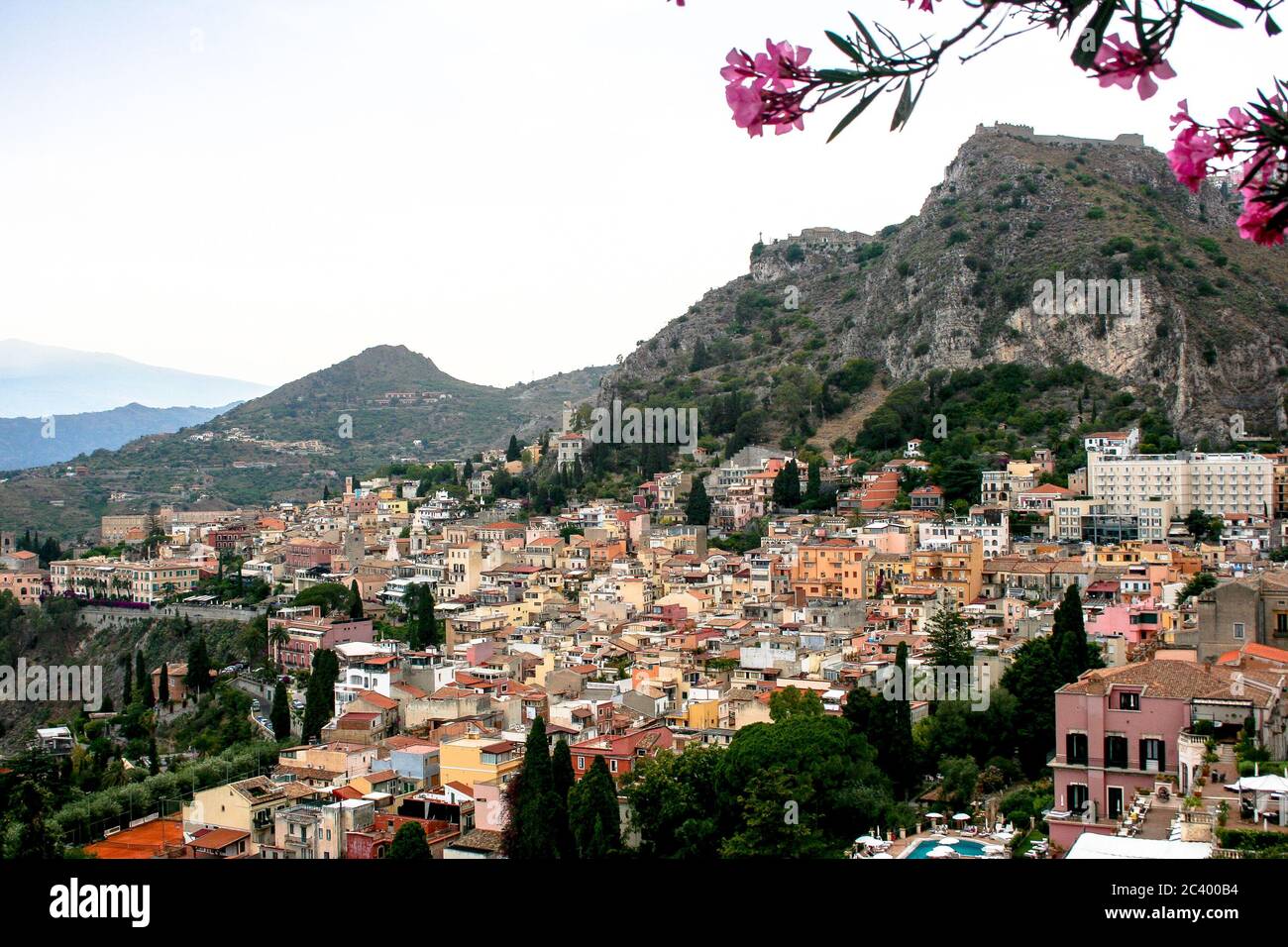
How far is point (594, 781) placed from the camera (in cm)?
1257

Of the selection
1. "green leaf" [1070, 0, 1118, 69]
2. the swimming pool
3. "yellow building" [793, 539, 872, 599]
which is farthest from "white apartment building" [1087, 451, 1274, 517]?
"green leaf" [1070, 0, 1118, 69]

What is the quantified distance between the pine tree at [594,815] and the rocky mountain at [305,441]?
44673 mm

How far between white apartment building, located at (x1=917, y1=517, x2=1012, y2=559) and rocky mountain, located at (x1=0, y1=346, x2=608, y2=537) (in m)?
35.1

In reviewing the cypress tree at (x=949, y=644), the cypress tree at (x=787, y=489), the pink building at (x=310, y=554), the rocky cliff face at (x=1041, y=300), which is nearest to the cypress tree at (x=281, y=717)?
the cypress tree at (x=949, y=644)

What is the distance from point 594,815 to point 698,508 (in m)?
19.0

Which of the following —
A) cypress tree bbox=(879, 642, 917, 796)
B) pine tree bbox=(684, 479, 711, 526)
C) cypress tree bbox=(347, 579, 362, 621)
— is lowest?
cypress tree bbox=(879, 642, 917, 796)

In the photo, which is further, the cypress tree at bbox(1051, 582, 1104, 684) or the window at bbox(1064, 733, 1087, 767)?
the cypress tree at bbox(1051, 582, 1104, 684)

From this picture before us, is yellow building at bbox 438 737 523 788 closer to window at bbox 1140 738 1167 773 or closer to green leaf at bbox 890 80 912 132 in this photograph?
window at bbox 1140 738 1167 773

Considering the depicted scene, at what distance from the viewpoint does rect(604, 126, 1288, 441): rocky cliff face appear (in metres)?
38.7

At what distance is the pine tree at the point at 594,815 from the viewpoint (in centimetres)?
1232

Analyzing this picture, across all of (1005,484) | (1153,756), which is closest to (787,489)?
(1005,484)

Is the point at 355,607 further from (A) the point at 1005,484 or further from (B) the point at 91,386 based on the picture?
(B) the point at 91,386
